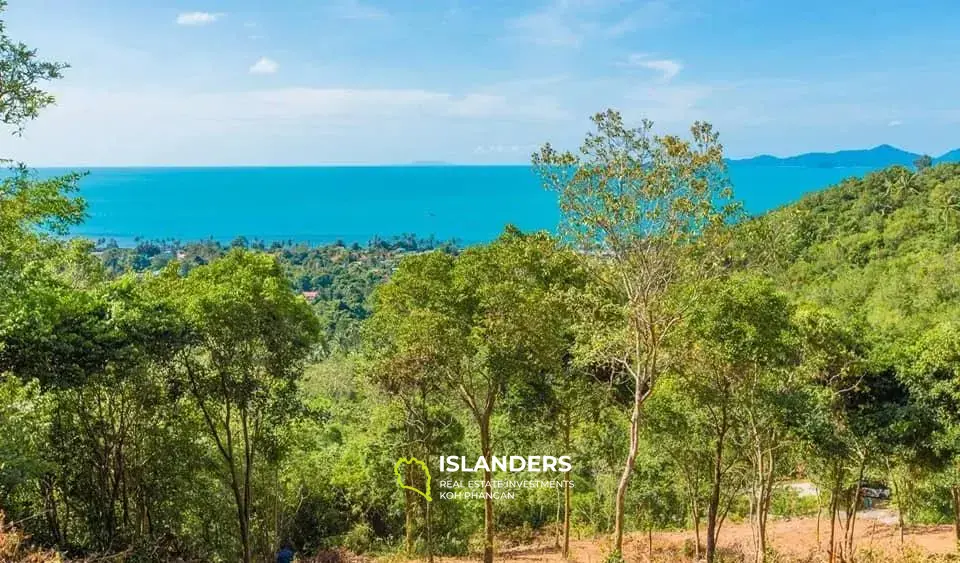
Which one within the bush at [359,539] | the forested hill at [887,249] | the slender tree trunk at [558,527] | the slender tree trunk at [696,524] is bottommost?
the bush at [359,539]

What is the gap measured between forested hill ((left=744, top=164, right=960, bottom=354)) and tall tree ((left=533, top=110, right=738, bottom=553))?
4.43 meters

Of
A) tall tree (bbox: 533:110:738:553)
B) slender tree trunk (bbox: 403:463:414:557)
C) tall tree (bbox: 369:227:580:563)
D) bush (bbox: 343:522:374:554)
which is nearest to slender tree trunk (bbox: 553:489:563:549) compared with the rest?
slender tree trunk (bbox: 403:463:414:557)

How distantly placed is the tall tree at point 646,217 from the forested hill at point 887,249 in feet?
14.5

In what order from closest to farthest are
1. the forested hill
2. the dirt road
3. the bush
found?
the dirt road, the bush, the forested hill

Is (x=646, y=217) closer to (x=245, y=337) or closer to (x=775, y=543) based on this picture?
(x=245, y=337)

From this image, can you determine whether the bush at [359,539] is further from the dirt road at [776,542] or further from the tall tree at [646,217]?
the tall tree at [646,217]

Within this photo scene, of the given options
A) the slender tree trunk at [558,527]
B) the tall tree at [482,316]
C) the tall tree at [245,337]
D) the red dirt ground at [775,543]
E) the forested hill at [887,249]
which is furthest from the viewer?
the forested hill at [887,249]

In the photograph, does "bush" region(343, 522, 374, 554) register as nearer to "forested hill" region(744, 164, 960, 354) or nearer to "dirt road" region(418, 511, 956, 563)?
"dirt road" region(418, 511, 956, 563)

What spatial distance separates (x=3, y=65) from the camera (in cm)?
646

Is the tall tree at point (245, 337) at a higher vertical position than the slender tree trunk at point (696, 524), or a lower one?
higher

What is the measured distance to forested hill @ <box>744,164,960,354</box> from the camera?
24.9 m

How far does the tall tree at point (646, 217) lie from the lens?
294 inches

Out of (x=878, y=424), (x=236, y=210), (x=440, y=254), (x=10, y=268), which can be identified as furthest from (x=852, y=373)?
(x=236, y=210)

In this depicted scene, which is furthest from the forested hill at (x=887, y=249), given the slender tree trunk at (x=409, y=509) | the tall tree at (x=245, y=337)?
the tall tree at (x=245, y=337)
